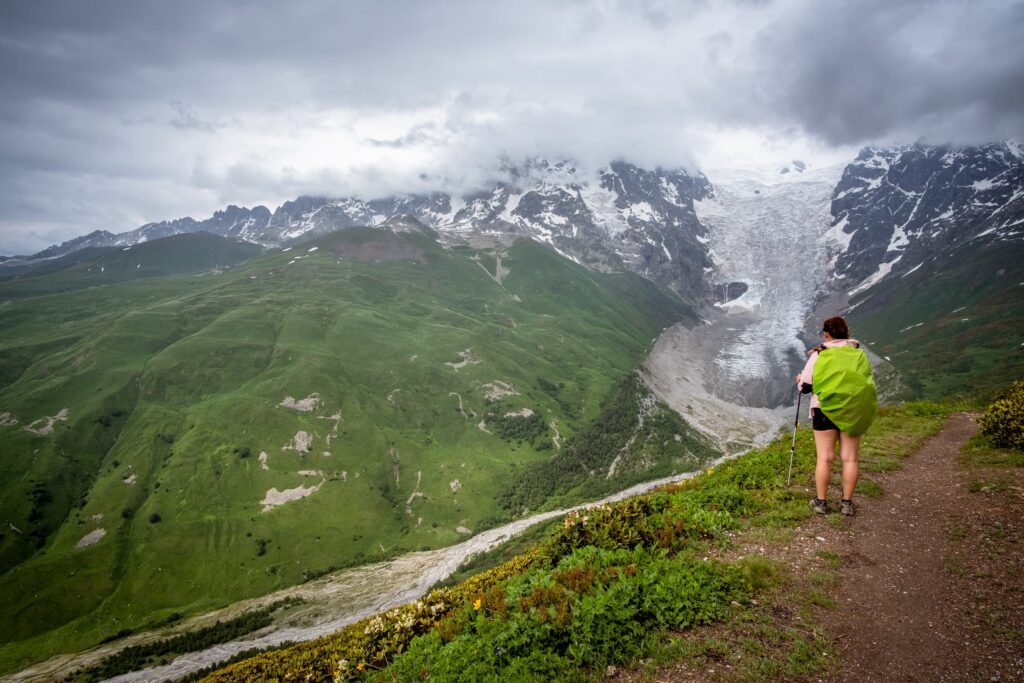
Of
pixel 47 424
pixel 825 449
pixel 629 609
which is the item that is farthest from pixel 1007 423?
pixel 47 424

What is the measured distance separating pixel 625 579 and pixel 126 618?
560ft

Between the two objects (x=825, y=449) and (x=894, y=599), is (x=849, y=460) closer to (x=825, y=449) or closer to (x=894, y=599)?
(x=825, y=449)

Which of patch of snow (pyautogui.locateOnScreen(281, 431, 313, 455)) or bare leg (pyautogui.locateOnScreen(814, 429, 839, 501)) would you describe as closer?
bare leg (pyautogui.locateOnScreen(814, 429, 839, 501))

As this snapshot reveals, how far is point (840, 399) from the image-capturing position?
36.6 ft

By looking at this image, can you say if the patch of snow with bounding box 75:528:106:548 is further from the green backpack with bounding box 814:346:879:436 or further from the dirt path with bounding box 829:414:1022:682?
the green backpack with bounding box 814:346:879:436

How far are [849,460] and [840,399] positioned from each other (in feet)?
6.06

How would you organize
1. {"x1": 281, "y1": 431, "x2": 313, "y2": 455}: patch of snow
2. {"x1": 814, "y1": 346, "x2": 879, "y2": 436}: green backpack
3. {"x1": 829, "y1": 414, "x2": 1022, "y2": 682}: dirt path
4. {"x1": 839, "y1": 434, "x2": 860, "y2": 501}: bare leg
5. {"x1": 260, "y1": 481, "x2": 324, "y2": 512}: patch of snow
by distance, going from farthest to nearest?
1. {"x1": 281, "y1": 431, "x2": 313, "y2": 455}: patch of snow
2. {"x1": 260, "y1": 481, "x2": 324, "y2": 512}: patch of snow
3. {"x1": 839, "y1": 434, "x2": 860, "y2": 501}: bare leg
4. {"x1": 814, "y1": 346, "x2": 879, "y2": 436}: green backpack
5. {"x1": 829, "y1": 414, "x2": 1022, "y2": 682}: dirt path

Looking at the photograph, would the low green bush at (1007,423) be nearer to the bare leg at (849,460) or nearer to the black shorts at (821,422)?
the bare leg at (849,460)

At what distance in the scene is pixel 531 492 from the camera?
17150 cm

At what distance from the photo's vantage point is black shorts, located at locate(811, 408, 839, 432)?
1191cm

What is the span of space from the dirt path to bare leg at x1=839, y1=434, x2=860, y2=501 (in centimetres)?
87

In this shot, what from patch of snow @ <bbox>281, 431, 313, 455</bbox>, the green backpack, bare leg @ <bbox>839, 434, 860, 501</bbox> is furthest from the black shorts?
patch of snow @ <bbox>281, 431, 313, 455</bbox>

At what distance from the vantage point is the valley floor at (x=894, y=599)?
704 cm

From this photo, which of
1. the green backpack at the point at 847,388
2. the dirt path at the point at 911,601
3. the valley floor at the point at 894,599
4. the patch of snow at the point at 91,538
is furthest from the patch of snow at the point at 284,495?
the green backpack at the point at 847,388
